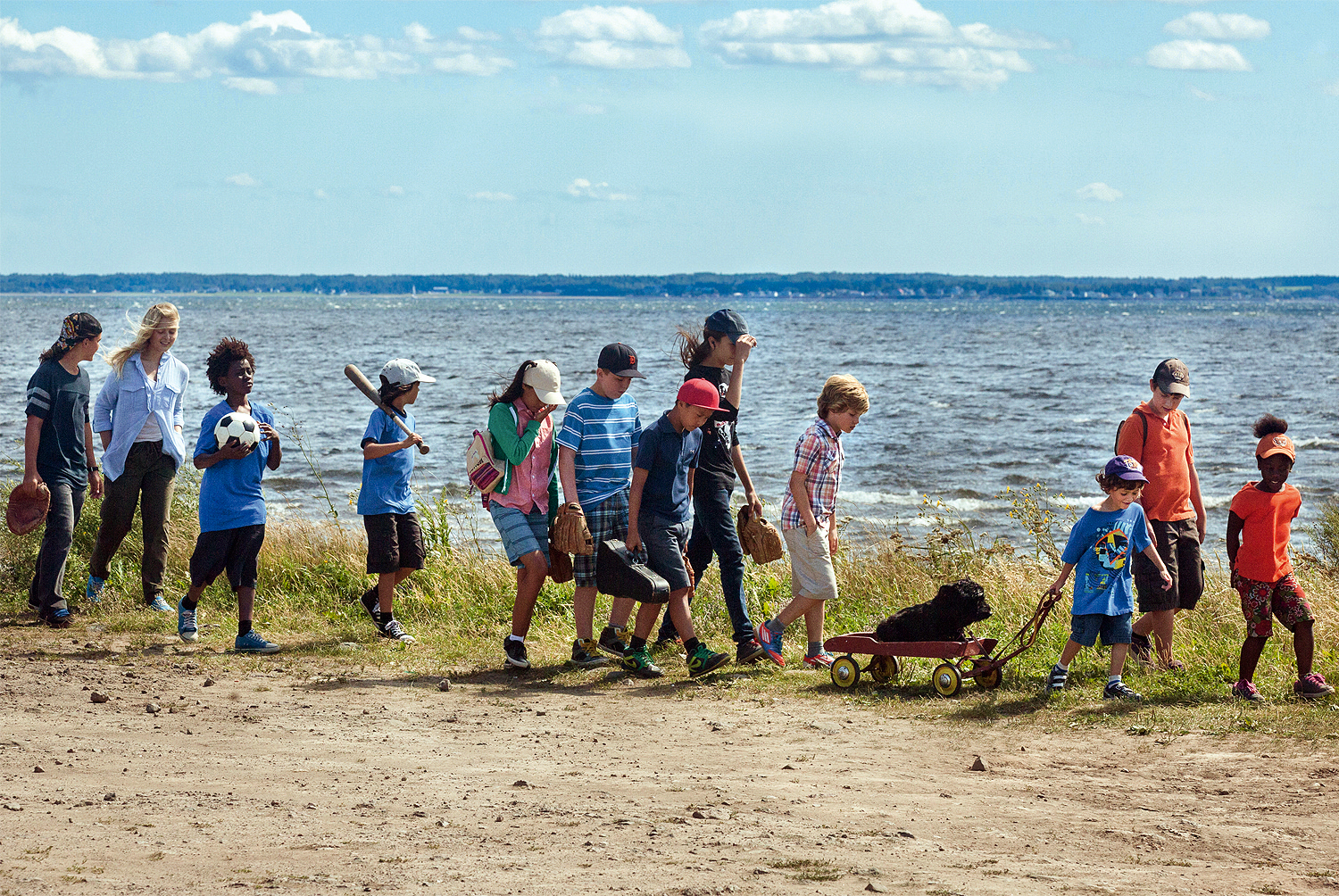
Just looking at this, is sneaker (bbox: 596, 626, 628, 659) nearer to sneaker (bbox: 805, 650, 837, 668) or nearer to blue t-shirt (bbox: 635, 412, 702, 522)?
blue t-shirt (bbox: 635, 412, 702, 522)

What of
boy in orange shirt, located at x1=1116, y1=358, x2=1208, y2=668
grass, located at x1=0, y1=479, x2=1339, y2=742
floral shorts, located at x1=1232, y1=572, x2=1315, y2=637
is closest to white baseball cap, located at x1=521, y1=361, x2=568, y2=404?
grass, located at x1=0, y1=479, x2=1339, y2=742

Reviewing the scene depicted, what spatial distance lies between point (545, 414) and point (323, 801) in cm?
299

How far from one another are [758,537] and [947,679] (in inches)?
54.0

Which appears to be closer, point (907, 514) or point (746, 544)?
point (746, 544)

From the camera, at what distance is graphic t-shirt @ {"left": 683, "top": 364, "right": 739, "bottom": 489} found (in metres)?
7.76

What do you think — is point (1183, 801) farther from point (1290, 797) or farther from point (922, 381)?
point (922, 381)

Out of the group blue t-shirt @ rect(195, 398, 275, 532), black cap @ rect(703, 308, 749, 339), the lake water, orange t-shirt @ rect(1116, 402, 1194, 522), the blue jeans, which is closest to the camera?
orange t-shirt @ rect(1116, 402, 1194, 522)

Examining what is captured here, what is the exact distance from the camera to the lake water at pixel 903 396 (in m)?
22.6

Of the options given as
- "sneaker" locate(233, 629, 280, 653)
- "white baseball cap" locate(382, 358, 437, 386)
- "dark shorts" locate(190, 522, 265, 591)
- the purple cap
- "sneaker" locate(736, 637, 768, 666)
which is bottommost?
"sneaker" locate(233, 629, 280, 653)

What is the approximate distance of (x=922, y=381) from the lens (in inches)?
2015

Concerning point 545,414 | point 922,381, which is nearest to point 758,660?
point 545,414

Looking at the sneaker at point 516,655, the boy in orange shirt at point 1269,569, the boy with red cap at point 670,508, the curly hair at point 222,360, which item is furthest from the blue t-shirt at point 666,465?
the boy in orange shirt at point 1269,569

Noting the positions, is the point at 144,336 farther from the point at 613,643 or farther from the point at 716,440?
the point at 716,440

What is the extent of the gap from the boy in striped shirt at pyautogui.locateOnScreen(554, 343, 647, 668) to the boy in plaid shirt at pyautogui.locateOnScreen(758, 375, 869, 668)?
928mm
